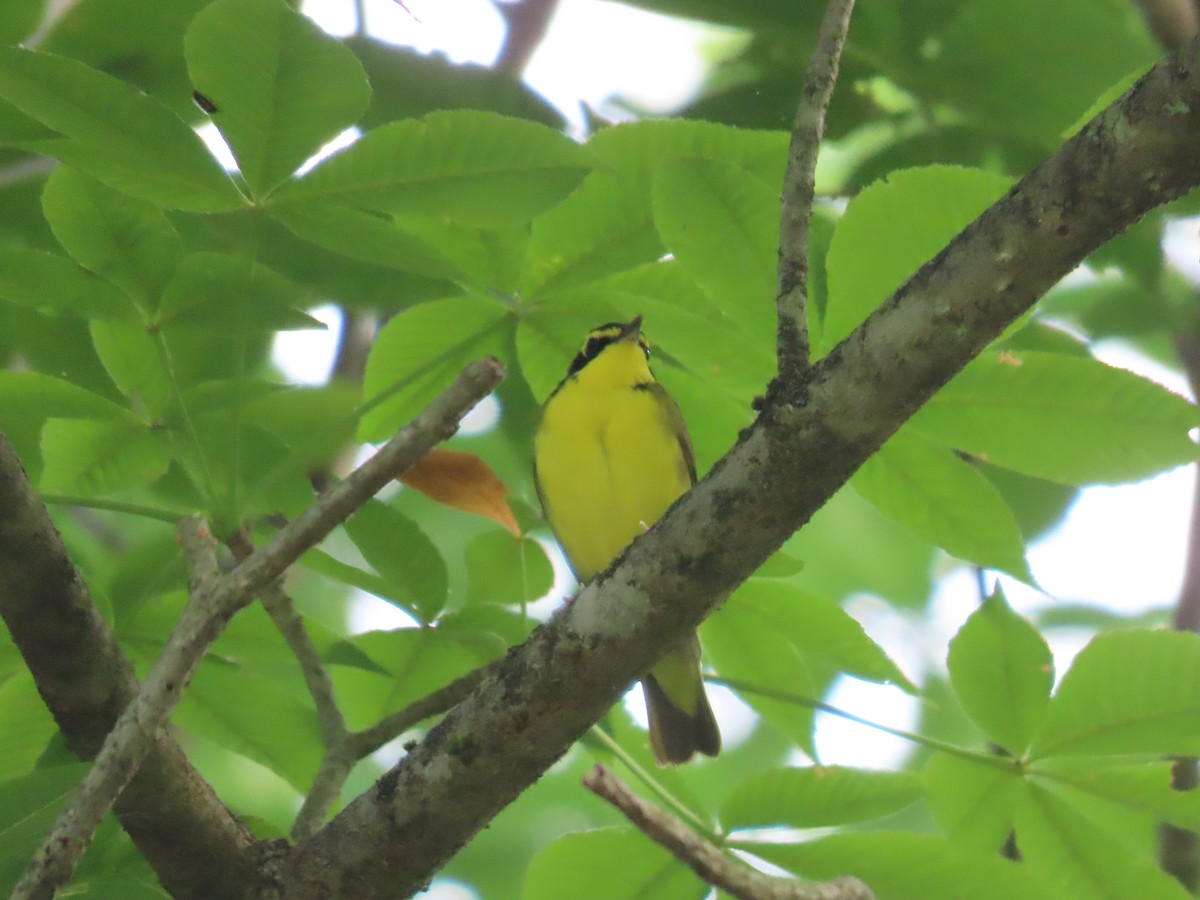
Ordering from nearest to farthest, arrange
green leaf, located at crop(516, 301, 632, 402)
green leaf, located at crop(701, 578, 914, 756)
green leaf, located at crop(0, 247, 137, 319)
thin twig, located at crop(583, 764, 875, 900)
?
1. thin twig, located at crop(583, 764, 875, 900)
2. green leaf, located at crop(0, 247, 137, 319)
3. green leaf, located at crop(701, 578, 914, 756)
4. green leaf, located at crop(516, 301, 632, 402)

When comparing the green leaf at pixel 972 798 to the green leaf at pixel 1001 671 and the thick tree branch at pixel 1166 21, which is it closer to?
the green leaf at pixel 1001 671

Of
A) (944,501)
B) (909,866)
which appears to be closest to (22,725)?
(909,866)

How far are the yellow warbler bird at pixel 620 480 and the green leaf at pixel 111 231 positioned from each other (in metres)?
1.87

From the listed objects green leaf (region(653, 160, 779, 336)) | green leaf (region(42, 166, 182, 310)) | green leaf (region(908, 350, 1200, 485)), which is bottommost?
green leaf (region(42, 166, 182, 310))

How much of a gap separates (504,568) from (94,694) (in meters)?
1.04

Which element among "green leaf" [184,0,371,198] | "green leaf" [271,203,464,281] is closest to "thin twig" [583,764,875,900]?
"green leaf" [271,203,464,281]

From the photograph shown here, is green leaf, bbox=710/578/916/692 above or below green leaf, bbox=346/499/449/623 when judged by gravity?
above

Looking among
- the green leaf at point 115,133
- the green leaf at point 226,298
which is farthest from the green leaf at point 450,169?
the green leaf at point 226,298

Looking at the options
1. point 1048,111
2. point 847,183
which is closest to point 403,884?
point 847,183

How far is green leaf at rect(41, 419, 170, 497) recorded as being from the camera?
96.6 inches

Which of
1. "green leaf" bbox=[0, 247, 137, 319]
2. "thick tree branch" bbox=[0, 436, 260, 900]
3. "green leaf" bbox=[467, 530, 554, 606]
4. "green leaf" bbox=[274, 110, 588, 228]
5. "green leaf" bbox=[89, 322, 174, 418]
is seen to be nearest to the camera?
"thick tree branch" bbox=[0, 436, 260, 900]

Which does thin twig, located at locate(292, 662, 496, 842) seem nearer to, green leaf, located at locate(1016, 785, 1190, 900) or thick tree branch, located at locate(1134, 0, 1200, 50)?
green leaf, located at locate(1016, 785, 1190, 900)

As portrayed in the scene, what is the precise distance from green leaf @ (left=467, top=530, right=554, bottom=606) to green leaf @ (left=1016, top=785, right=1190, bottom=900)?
3.69 ft

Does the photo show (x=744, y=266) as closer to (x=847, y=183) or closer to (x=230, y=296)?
(x=230, y=296)
